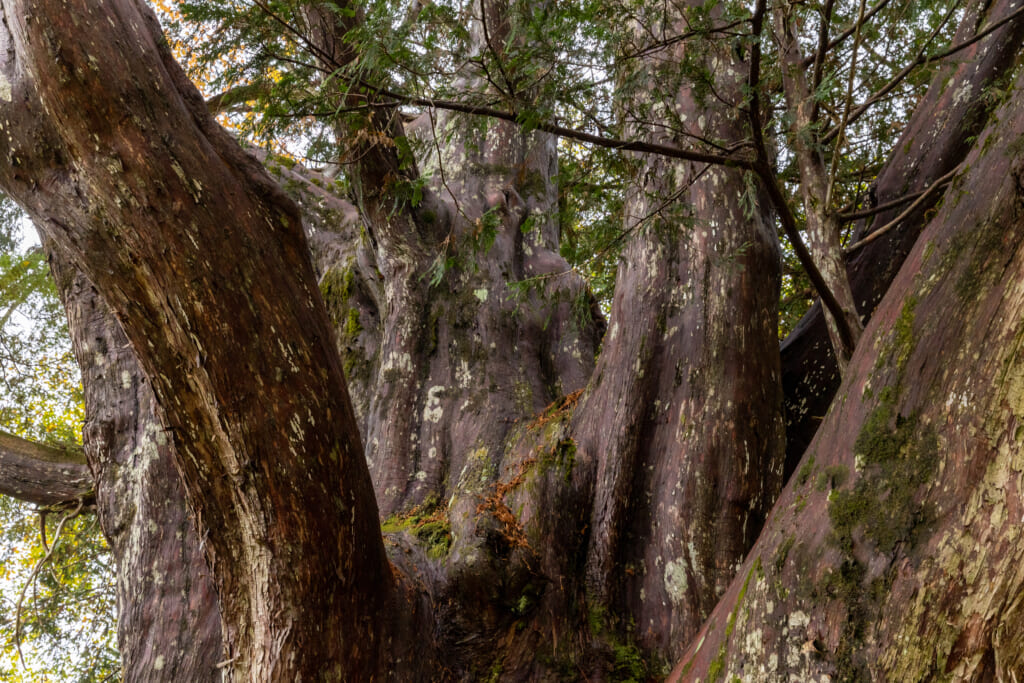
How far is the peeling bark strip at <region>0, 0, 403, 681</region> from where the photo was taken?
6.00 ft

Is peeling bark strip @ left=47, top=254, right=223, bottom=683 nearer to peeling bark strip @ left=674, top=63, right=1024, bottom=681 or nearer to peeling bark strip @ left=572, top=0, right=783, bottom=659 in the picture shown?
peeling bark strip @ left=572, top=0, right=783, bottom=659

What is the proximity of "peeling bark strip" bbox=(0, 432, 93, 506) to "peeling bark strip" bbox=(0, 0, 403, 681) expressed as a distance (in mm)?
1693

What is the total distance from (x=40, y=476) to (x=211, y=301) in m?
2.12

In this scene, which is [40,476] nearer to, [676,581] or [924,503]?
[676,581]

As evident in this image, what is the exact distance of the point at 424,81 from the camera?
2412mm

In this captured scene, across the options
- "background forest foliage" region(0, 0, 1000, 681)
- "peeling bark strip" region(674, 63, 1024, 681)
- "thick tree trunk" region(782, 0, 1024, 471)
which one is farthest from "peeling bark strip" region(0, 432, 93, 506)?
"thick tree trunk" region(782, 0, 1024, 471)

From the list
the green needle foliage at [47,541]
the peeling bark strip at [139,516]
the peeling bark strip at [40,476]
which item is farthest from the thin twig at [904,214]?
the green needle foliage at [47,541]

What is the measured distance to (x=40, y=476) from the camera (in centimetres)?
333

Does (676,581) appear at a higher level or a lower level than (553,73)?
lower

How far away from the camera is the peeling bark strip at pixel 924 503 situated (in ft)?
5.68

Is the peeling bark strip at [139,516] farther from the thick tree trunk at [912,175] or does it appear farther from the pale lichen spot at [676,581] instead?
the thick tree trunk at [912,175]

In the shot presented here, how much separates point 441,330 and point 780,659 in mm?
2636

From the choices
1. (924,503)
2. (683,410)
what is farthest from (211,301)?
(683,410)

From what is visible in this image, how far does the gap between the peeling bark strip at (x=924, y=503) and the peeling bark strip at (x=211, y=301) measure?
1.13 meters
